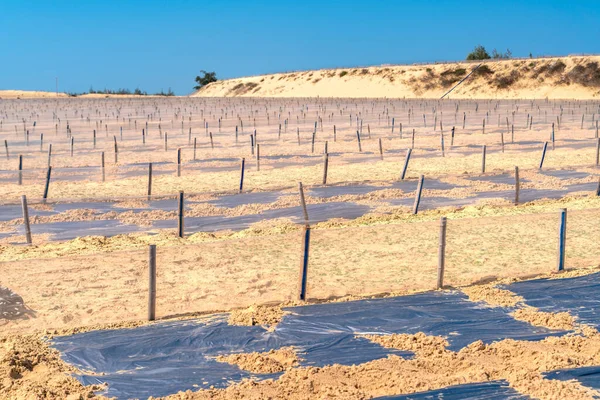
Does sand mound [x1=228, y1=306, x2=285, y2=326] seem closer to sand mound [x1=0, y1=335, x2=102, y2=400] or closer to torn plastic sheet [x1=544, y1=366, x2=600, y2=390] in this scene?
sand mound [x1=0, y1=335, x2=102, y2=400]

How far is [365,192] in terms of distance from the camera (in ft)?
69.0

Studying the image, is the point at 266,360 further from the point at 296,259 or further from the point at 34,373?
the point at 296,259

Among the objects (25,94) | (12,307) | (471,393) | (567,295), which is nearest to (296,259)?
(567,295)

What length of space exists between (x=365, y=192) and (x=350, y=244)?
693cm

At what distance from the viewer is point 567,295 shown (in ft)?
34.9

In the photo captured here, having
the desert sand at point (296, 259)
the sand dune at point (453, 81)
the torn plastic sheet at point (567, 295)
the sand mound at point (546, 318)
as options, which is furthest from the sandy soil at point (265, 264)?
the sand dune at point (453, 81)

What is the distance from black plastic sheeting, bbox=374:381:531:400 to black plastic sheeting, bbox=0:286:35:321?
5.22m

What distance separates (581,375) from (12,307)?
23.5 feet

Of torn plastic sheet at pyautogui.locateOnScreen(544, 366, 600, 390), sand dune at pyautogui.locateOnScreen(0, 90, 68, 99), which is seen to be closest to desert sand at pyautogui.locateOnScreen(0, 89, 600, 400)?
torn plastic sheet at pyautogui.locateOnScreen(544, 366, 600, 390)

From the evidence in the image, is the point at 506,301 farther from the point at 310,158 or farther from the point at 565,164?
the point at 310,158

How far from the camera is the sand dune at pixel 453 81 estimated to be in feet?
271

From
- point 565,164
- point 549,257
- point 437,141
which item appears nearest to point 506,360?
point 549,257

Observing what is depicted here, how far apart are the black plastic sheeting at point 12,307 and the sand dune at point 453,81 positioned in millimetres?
75115

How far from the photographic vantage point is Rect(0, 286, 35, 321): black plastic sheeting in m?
10.1
